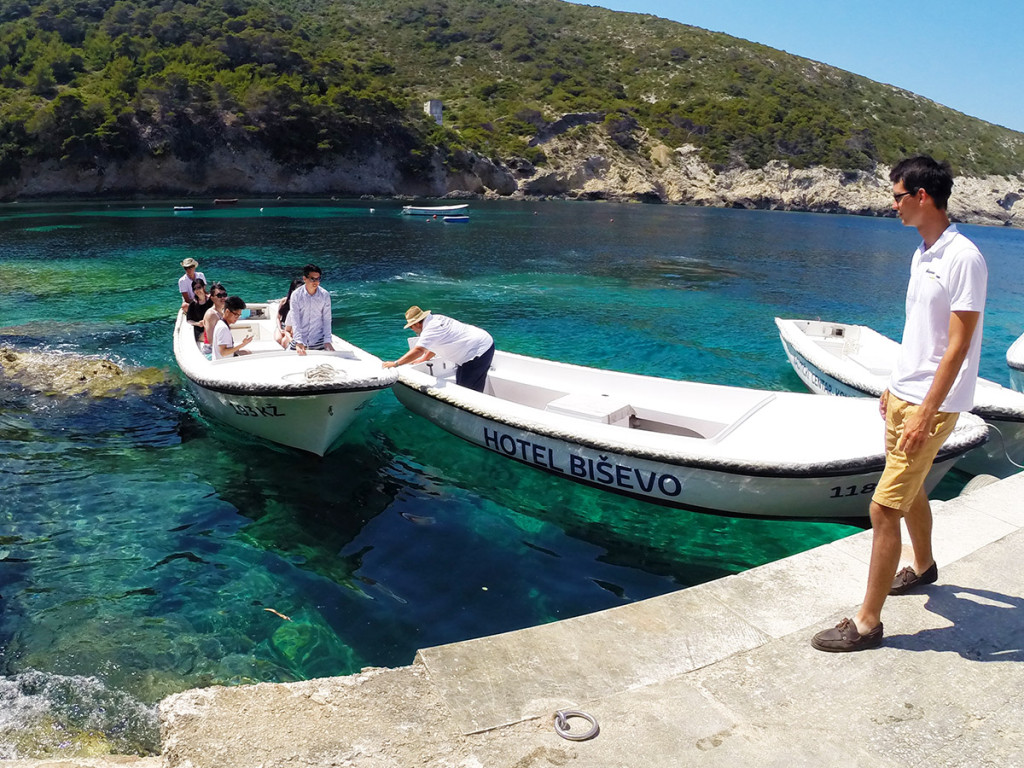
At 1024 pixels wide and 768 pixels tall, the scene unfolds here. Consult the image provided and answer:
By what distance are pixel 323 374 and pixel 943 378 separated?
21.3 feet

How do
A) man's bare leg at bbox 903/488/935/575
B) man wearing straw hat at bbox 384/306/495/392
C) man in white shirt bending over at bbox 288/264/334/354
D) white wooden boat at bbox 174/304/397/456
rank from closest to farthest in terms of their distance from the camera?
man's bare leg at bbox 903/488/935/575
white wooden boat at bbox 174/304/397/456
man wearing straw hat at bbox 384/306/495/392
man in white shirt bending over at bbox 288/264/334/354

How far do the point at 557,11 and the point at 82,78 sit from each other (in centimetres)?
9070

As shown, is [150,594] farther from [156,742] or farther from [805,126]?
[805,126]

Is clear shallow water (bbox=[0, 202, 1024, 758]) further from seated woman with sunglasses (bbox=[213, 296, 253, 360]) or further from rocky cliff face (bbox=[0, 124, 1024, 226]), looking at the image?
rocky cliff face (bbox=[0, 124, 1024, 226])

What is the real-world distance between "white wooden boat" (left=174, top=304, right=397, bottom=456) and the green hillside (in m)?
64.2

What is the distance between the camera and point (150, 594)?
6.13 metres

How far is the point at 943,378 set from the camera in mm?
3604

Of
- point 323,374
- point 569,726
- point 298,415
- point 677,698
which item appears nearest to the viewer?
point 569,726

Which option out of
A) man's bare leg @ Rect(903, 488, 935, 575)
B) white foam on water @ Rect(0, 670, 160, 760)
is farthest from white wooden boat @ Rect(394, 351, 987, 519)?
white foam on water @ Rect(0, 670, 160, 760)

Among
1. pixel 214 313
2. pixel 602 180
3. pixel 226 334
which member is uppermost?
pixel 602 180

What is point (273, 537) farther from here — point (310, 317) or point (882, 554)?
point (882, 554)

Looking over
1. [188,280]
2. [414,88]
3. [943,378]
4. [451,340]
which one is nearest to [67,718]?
[943,378]

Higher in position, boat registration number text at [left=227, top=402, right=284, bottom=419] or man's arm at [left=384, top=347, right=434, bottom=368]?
man's arm at [left=384, top=347, right=434, bottom=368]

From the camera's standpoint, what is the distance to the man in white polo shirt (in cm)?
359
